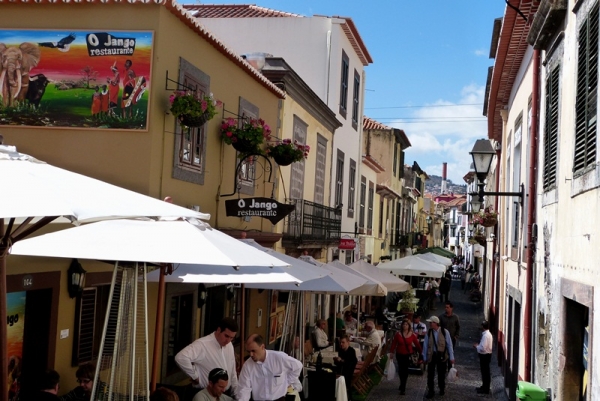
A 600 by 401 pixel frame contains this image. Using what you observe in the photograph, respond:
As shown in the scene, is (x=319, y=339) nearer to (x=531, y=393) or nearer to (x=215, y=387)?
(x=531, y=393)

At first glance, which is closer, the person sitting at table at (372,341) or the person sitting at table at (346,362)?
the person sitting at table at (346,362)

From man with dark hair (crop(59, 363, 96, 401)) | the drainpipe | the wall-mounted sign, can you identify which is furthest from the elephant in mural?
the wall-mounted sign

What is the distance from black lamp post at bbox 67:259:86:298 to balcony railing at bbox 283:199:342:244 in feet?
29.6

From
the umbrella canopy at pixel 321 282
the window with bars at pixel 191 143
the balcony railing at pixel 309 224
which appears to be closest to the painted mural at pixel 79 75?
the window with bars at pixel 191 143

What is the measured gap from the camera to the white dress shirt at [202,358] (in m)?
8.11

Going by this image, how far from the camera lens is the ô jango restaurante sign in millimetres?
12492

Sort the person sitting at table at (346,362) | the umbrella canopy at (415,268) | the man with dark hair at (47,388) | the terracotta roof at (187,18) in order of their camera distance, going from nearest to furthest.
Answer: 1. the man with dark hair at (47,388)
2. the terracotta roof at (187,18)
3. the person sitting at table at (346,362)
4. the umbrella canopy at (415,268)

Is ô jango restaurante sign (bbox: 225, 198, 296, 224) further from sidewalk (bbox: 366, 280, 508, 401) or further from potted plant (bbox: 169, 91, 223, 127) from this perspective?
sidewalk (bbox: 366, 280, 508, 401)

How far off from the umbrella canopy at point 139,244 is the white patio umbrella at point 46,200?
1.19ft

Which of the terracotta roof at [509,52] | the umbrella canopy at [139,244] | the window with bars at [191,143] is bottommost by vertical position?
the umbrella canopy at [139,244]

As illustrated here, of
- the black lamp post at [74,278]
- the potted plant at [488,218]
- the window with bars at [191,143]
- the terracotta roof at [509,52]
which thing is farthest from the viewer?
the potted plant at [488,218]

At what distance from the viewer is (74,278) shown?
903 centimetres

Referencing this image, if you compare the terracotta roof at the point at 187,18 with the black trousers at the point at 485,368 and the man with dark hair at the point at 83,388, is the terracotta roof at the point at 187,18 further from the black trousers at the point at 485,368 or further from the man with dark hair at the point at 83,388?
the black trousers at the point at 485,368

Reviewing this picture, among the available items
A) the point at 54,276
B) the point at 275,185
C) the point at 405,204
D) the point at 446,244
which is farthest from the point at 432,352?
the point at 446,244
